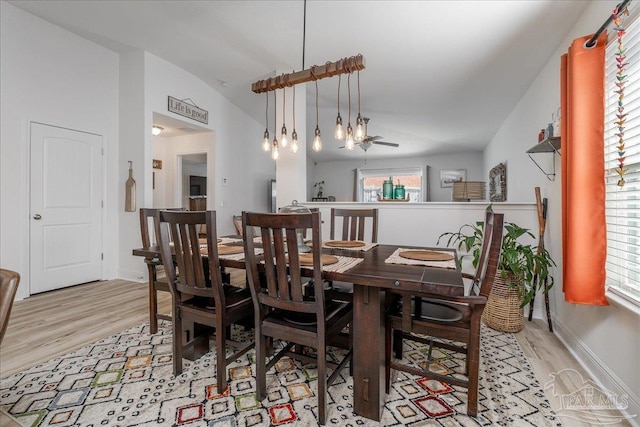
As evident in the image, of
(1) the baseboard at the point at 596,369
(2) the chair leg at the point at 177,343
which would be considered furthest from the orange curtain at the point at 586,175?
(2) the chair leg at the point at 177,343

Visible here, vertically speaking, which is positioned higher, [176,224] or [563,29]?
[563,29]

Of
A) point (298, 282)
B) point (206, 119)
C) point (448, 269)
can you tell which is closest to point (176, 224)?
point (298, 282)

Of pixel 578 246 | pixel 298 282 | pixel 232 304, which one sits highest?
pixel 578 246

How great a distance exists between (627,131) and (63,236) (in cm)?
547

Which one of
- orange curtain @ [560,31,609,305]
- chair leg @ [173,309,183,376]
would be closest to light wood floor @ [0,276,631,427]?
orange curtain @ [560,31,609,305]

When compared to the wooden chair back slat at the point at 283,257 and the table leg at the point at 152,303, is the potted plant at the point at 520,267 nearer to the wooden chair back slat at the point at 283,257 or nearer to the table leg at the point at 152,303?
the wooden chair back slat at the point at 283,257

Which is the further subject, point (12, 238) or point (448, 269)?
point (12, 238)

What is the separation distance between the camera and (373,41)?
2.98 m

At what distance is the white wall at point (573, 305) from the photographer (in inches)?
60.8

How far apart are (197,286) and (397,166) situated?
7.09 metres

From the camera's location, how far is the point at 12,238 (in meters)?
3.30

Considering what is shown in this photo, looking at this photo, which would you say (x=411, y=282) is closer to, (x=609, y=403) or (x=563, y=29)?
(x=609, y=403)

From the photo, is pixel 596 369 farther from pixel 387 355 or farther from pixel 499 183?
pixel 499 183

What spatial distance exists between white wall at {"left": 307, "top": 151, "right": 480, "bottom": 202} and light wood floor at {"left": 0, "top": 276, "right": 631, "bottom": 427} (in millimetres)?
5099
